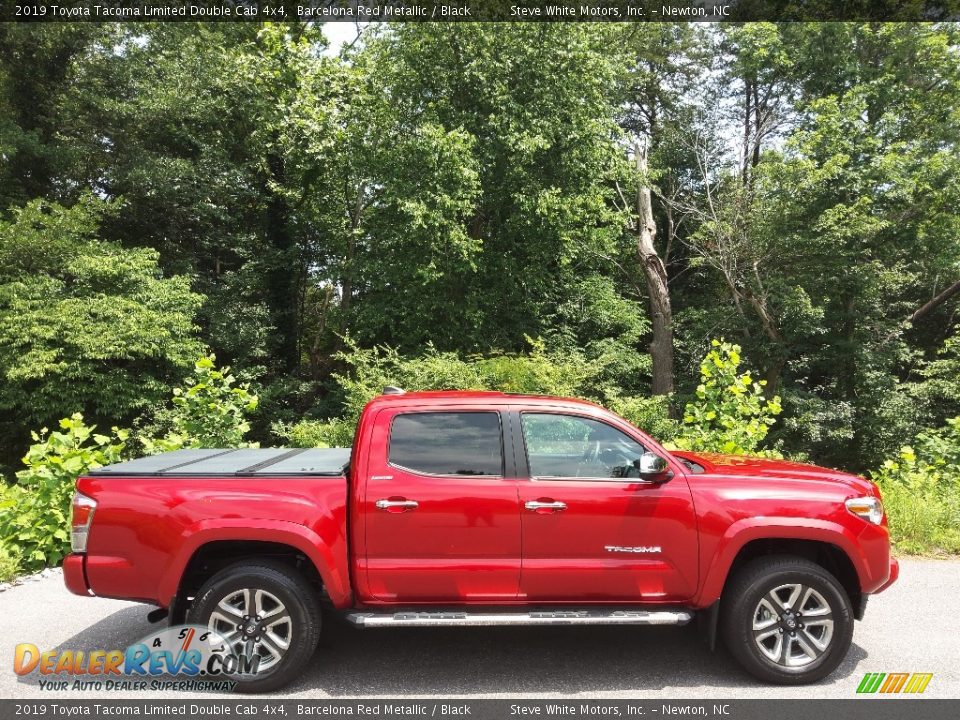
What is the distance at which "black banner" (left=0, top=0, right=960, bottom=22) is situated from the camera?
17594 millimetres

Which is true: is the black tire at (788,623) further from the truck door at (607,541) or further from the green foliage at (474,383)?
the green foliage at (474,383)

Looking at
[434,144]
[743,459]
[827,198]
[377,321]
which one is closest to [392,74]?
[434,144]

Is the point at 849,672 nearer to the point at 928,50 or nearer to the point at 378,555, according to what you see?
the point at 378,555

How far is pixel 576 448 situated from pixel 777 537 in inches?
52.8

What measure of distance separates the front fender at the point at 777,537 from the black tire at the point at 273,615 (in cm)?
239

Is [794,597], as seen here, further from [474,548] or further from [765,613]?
[474,548]

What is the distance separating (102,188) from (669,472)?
862 inches

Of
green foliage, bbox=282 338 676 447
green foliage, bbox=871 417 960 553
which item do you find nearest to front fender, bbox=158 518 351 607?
green foliage, bbox=871 417 960 553

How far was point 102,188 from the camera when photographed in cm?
2078

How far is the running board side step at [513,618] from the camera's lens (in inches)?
154

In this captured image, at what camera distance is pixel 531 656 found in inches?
176

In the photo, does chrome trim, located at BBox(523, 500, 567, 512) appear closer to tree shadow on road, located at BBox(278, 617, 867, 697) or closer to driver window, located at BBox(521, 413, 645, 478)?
driver window, located at BBox(521, 413, 645, 478)

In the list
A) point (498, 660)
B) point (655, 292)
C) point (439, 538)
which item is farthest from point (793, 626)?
point (655, 292)

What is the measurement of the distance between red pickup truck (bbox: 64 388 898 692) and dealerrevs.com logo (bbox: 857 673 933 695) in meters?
0.28
